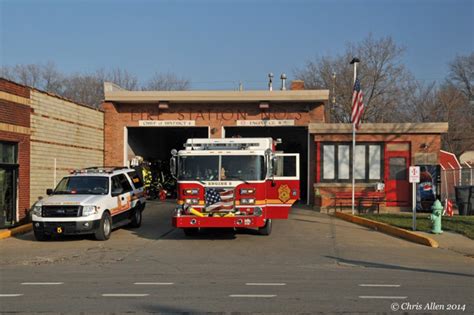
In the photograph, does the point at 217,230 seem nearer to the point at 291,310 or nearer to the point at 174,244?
the point at 174,244

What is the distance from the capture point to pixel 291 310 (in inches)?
299

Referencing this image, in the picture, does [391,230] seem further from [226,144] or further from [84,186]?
[84,186]

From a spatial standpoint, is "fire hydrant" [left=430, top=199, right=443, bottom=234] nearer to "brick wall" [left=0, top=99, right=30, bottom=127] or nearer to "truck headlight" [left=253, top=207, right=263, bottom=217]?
"truck headlight" [left=253, top=207, right=263, bottom=217]

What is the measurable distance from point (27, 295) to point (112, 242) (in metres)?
Result: 7.30

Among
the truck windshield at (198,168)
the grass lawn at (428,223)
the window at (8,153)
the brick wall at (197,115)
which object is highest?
the brick wall at (197,115)

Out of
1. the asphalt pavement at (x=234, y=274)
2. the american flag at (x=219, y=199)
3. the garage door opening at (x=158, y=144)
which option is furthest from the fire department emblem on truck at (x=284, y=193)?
the garage door opening at (x=158, y=144)

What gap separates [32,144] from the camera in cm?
2059

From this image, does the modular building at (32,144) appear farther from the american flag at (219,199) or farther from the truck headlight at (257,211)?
the truck headlight at (257,211)

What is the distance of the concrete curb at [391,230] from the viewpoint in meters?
15.9

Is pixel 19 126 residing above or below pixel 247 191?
above

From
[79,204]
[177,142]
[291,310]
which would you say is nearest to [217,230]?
[79,204]

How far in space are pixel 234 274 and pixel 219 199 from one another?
4.67 meters

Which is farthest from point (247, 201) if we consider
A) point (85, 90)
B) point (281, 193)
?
point (85, 90)

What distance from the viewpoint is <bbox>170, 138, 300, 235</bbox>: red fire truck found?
50.3 ft
